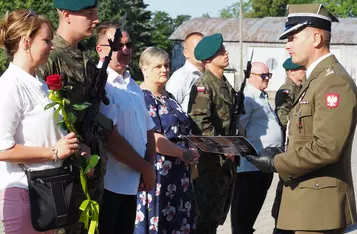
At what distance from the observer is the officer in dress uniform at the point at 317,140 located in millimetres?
3811

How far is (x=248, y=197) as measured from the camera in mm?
6605

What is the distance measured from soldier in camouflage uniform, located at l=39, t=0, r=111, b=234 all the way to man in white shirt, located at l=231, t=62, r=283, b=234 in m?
2.55

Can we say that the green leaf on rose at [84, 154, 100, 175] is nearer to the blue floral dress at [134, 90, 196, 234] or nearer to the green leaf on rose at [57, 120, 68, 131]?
the green leaf on rose at [57, 120, 68, 131]

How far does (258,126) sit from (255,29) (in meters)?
45.9

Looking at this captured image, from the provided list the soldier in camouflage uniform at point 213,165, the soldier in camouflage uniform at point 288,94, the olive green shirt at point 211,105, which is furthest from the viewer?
the soldier in camouflage uniform at point 288,94

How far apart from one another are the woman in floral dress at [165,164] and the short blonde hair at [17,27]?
6.12ft

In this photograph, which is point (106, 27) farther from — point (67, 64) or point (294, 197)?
point (294, 197)

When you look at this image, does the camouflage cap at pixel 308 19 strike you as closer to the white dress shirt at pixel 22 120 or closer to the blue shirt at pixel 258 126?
the white dress shirt at pixel 22 120

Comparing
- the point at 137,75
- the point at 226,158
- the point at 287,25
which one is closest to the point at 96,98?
the point at 287,25

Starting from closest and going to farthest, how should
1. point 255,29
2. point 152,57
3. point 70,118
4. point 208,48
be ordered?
point 70,118 → point 152,57 → point 208,48 → point 255,29

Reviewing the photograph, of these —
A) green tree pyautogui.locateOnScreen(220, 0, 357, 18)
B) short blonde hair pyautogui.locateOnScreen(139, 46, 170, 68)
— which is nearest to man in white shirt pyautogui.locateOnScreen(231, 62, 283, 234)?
short blonde hair pyautogui.locateOnScreen(139, 46, 170, 68)

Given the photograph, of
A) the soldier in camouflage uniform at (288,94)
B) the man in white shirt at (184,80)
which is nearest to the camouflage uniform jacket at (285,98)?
the soldier in camouflage uniform at (288,94)

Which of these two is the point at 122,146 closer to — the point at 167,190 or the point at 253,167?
the point at 167,190

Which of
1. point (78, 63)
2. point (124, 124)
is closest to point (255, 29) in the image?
point (124, 124)
